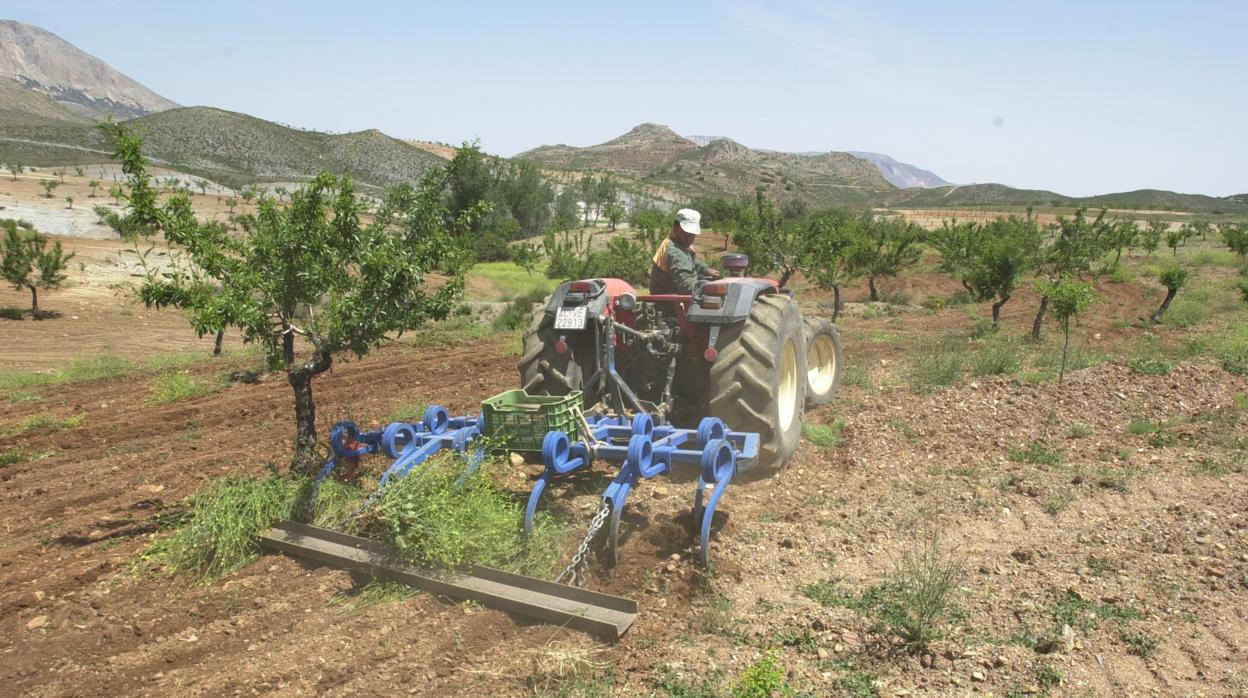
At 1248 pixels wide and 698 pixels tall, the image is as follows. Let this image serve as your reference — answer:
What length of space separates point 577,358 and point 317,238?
1.86 metres

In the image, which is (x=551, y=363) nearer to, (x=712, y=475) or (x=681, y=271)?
(x=681, y=271)

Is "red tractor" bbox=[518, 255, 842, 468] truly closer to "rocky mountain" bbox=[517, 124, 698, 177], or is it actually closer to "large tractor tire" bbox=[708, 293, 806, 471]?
"large tractor tire" bbox=[708, 293, 806, 471]

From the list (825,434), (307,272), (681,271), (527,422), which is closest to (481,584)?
(527,422)

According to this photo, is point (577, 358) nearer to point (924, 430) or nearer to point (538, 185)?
point (924, 430)

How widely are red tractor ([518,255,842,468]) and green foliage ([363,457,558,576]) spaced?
4.21ft

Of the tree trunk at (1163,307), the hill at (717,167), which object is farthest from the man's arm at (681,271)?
the hill at (717,167)

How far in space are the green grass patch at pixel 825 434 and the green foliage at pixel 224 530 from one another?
12.9 ft

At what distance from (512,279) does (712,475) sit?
69.8ft

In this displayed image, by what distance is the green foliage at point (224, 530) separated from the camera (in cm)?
436

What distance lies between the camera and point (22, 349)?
13.4 metres

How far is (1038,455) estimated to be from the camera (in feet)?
19.7

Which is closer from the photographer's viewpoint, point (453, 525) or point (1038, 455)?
point (453, 525)

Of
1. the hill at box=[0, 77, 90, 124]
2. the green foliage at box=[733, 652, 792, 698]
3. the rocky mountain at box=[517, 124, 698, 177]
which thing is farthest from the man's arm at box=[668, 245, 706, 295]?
the hill at box=[0, 77, 90, 124]

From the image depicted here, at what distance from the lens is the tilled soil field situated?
10.8ft
